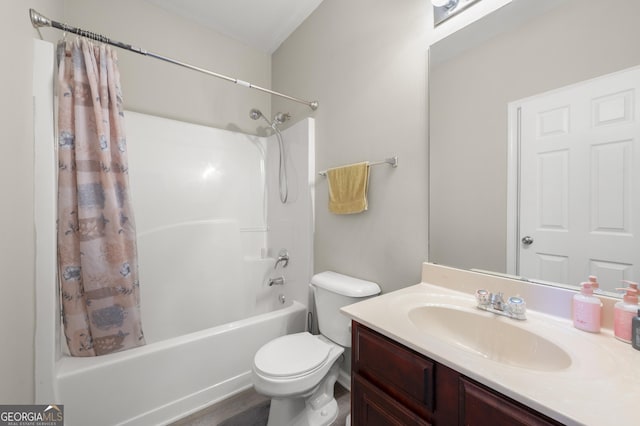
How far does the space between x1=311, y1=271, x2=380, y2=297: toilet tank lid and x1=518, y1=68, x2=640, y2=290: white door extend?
2.32ft

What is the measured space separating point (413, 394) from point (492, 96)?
116 cm

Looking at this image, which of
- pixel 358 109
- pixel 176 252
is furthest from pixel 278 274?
pixel 358 109

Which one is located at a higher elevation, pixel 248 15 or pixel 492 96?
pixel 248 15

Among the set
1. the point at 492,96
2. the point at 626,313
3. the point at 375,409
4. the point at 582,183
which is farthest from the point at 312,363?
the point at 492,96

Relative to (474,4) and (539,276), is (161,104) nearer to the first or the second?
(474,4)

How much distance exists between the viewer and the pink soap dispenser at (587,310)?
0.76m

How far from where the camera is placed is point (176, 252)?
6.47 feet

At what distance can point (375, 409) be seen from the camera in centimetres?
86

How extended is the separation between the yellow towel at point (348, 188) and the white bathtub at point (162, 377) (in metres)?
0.92

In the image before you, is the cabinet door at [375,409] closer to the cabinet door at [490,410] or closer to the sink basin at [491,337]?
the cabinet door at [490,410]

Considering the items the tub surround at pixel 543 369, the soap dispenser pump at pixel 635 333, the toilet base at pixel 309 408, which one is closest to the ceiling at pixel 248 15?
the tub surround at pixel 543 369

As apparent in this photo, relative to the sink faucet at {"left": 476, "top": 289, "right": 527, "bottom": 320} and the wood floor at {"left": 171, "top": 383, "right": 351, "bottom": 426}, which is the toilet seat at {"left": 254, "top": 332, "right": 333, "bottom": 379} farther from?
the sink faucet at {"left": 476, "top": 289, "right": 527, "bottom": 320}

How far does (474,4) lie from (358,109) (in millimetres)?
697

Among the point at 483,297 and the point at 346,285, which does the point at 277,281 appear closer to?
the point at 346,285
